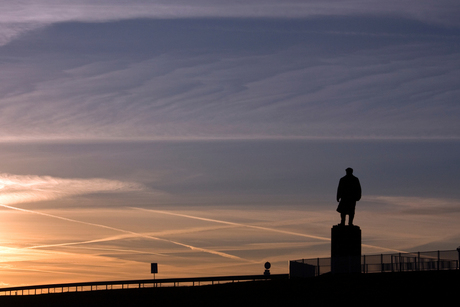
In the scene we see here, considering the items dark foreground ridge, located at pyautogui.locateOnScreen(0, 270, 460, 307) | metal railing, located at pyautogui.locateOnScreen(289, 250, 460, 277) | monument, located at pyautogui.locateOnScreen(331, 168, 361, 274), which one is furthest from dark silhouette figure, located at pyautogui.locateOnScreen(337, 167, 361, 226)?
dark foreground ridge, located at pyautogui.locateOnScreen(0, 270, 460, 307)

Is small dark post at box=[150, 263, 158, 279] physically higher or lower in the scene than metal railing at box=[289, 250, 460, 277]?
higher

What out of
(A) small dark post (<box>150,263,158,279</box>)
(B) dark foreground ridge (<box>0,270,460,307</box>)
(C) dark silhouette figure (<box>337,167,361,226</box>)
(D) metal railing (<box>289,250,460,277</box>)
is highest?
(C) dark silhouette figure (<box>337,167,361,226</box>)

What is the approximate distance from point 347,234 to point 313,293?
7.87 metres

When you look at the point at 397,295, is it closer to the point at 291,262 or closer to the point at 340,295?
the point at 340,295

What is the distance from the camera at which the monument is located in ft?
120

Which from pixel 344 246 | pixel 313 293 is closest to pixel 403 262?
pixel 344 246

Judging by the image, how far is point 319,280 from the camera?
110 feet

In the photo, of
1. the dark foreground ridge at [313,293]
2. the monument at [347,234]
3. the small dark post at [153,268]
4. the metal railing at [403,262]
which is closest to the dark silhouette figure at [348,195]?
the monument at [347,234]

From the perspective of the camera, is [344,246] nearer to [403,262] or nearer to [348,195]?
[348,195]

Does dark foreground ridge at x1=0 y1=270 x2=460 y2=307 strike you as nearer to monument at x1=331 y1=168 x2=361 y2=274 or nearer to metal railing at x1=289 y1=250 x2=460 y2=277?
monument at x1=331 y1=168 x2=361 y2=274

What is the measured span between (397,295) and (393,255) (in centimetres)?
1248

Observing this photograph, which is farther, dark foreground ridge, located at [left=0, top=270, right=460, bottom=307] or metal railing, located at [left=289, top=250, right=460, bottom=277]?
metal railing, located at [left=289, top=250, right=460, bottom=277]

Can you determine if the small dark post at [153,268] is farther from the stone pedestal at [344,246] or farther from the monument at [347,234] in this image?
the stone pedestal at [344,246]

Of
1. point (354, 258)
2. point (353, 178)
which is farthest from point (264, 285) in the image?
point (353, 178)
